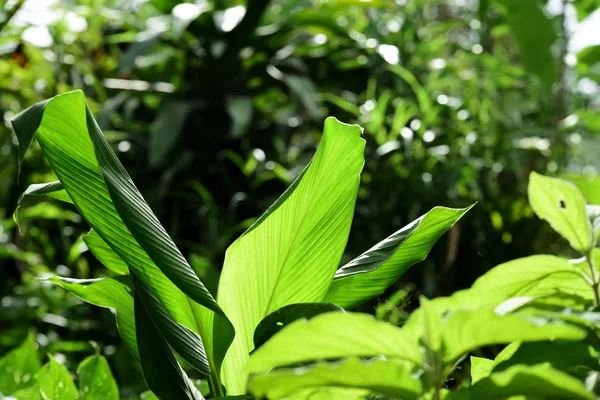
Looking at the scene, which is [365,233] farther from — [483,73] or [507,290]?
[507,290]

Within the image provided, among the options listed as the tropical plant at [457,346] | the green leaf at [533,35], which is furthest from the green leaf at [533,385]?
the green leaf at [533,35]

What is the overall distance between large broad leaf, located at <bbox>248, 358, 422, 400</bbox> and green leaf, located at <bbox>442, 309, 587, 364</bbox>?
0.03 m

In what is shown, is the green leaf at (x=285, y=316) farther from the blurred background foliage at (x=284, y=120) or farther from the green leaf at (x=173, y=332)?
the blurred background foliage at (x=284, y=120)

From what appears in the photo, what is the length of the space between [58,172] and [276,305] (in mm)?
185

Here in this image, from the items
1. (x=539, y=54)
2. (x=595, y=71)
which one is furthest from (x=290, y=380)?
(x=595, y=71)

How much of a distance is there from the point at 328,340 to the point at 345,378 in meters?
Result: 0.02

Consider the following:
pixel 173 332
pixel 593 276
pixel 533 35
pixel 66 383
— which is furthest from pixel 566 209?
pixel 533 35

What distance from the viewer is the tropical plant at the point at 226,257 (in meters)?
0.45

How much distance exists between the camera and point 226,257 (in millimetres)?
512

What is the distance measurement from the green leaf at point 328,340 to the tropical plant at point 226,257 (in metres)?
0.16

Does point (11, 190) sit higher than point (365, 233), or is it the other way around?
point (365, 233)

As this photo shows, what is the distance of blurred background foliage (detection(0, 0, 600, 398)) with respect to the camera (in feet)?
5.32

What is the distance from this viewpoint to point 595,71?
2041 millimetres

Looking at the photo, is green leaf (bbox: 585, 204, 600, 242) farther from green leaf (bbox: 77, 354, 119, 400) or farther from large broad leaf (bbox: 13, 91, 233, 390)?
green leaf (bbox: 77, 354, 119, 400)
